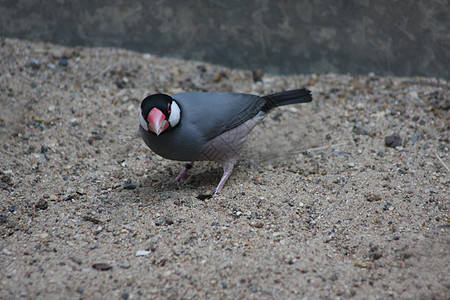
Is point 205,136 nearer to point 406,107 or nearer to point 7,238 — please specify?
point 7,238

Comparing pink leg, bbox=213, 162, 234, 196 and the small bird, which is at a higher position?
the small bird

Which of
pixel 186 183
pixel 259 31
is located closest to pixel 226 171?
pixel 186 183

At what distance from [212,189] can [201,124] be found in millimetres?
592

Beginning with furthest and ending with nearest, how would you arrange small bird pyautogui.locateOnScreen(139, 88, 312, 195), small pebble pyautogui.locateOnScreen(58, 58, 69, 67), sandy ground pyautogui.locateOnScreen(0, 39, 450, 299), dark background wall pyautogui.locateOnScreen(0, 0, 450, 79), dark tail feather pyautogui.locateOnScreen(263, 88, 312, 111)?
1. small pebble pyautogui.locateOnScreen(58, 58, 69, 67)
2. dark background wall pyautogui.locateOnScreen(0, 0, 450, 79)
3. dark tail feather pyautogui.locateOnScreen(263, 88, 312, 111)
4. small bird pyautogui.locateOnScreen(139, 88, 312, 195)
5. sandy ground pyautogui.locateOnScreen(0, 39, 450, 299)

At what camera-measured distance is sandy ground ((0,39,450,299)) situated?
2223 millimetres

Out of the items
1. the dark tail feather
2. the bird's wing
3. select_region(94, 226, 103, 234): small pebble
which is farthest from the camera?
the dark tail feather

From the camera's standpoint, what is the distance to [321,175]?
3.51 m

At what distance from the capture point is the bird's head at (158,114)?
2.86 metres

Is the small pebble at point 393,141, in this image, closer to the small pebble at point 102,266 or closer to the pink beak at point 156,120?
the pink beak at point 156,120

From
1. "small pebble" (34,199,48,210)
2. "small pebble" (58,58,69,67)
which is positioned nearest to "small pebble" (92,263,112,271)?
"small pebble" (34,199,48,210)

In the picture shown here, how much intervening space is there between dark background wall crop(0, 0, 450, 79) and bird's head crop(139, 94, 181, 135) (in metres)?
1.95

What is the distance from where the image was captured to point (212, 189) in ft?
11.3

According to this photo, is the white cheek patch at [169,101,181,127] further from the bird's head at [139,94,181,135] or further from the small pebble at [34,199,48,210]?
the small pebble at [34,199,48,210]

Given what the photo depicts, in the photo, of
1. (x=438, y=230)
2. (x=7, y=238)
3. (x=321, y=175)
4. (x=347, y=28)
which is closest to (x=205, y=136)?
(x=321, y=175)
